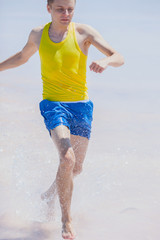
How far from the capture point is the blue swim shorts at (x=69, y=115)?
3611 millimetres

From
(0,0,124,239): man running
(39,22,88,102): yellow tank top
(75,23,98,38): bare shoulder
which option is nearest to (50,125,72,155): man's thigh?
(0,0,124,239): man running

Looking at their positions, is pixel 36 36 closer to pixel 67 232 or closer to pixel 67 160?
pixel 67 160

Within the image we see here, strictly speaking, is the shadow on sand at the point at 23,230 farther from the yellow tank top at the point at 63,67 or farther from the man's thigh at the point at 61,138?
the yellow tank top at the point at 63,67

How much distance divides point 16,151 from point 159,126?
2688 mm

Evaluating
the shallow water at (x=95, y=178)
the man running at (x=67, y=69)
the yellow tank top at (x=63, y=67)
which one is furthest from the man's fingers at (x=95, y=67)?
the shallow water at (x=95, y=178)

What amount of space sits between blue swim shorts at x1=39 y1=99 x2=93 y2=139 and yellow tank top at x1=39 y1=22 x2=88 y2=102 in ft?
0.21

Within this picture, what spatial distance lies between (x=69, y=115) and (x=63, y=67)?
0.39m

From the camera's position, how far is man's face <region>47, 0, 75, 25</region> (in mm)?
3668

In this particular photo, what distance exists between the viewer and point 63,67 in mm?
3727

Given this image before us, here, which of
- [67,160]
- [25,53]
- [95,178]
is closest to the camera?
[67,160]

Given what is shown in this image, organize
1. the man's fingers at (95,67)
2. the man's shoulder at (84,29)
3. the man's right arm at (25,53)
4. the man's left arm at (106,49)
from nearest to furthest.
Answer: the man's fingers at (95,67)
the man's left arm at (106,49)
the man's shoulder at (84,29)
the man's right arm at (25,53)

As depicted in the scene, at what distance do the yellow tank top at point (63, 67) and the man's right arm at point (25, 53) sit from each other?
0.15 m

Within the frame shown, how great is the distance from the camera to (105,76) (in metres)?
12.1

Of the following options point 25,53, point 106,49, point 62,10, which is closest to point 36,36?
point 25,53
